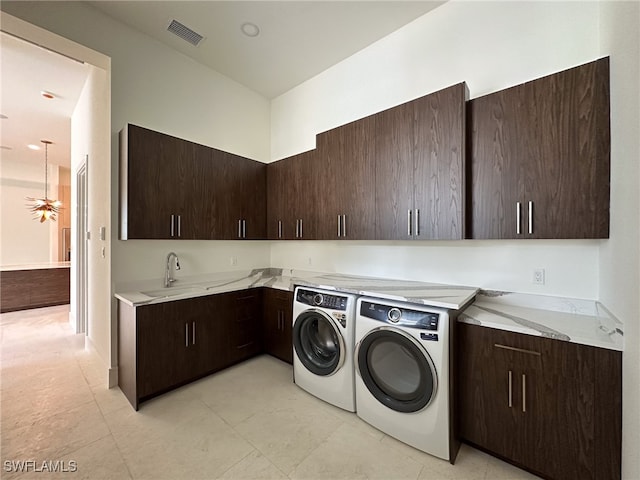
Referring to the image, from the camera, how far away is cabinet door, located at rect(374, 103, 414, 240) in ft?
7.11

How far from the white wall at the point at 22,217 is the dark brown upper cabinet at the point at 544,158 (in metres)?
9.29

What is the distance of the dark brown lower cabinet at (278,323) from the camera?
2.80 meters

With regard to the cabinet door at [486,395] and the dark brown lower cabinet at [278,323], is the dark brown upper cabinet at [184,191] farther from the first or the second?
the cabinet door at [486,395]

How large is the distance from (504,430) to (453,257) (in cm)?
122

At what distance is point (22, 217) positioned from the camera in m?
6.58

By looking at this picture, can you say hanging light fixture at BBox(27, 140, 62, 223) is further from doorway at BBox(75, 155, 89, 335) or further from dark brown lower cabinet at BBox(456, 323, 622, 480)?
dark brown lower cabinet at BBox(456, 323, 622, 480)

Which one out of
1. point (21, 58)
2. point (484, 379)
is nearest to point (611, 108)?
point (484, 379)

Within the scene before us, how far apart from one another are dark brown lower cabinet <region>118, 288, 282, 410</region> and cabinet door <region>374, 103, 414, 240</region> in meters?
1.34

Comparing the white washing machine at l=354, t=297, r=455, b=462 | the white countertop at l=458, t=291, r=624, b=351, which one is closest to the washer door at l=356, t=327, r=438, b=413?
the white washing machine at l=354, t=297, r=455, b=462

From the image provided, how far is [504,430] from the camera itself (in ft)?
5.20

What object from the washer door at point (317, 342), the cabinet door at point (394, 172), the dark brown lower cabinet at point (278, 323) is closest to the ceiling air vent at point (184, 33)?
the cabinet door at point (394, 172)

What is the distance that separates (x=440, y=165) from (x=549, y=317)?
1226mm

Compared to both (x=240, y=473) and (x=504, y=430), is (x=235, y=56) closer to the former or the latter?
(x=240, y=473)

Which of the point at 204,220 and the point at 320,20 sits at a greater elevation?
the point at 320,20
